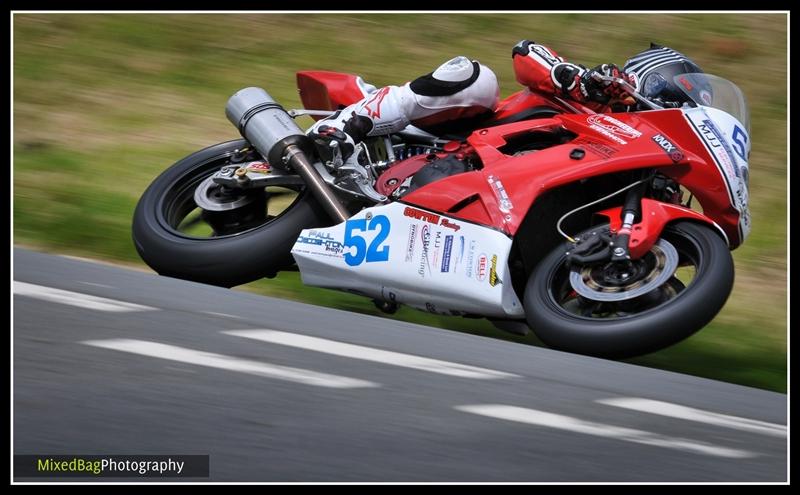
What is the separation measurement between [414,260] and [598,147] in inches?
35.0

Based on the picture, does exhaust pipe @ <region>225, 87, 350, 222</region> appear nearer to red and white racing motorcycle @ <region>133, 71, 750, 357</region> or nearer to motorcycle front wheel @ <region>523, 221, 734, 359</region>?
red and white racing motorcycle @ <region>133, 71, 750, 357</region>

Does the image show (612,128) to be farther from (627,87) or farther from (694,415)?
(694,415)

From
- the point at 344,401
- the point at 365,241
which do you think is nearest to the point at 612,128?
the point at 365,241

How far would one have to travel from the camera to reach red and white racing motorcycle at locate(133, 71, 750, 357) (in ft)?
15.4

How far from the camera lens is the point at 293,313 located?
4.88m

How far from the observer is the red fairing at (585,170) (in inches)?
194

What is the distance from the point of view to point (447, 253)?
16.5ft

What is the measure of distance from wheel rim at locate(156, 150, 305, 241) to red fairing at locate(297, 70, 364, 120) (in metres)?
0.47

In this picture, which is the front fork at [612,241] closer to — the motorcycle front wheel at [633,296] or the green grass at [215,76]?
the motorcycle front wheel at [633,296]

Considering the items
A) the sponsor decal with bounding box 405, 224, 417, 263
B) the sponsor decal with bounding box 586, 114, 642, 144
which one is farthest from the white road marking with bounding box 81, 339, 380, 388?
the sponsor decal with bounding box 586, 114, 642, 144

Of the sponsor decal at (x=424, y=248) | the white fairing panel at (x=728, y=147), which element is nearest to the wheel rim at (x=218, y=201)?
the sponsor decal at (x=424, y=248)

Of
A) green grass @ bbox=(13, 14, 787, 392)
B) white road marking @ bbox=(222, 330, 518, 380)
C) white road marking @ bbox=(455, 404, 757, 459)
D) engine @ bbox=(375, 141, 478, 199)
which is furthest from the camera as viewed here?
green grass @ bbox=(13, 14, 787, 392)

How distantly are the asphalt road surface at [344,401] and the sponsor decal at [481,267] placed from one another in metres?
0.30

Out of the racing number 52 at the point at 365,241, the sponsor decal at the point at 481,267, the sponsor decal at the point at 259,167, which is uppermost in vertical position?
the sponsor decal at the point at 259,167
